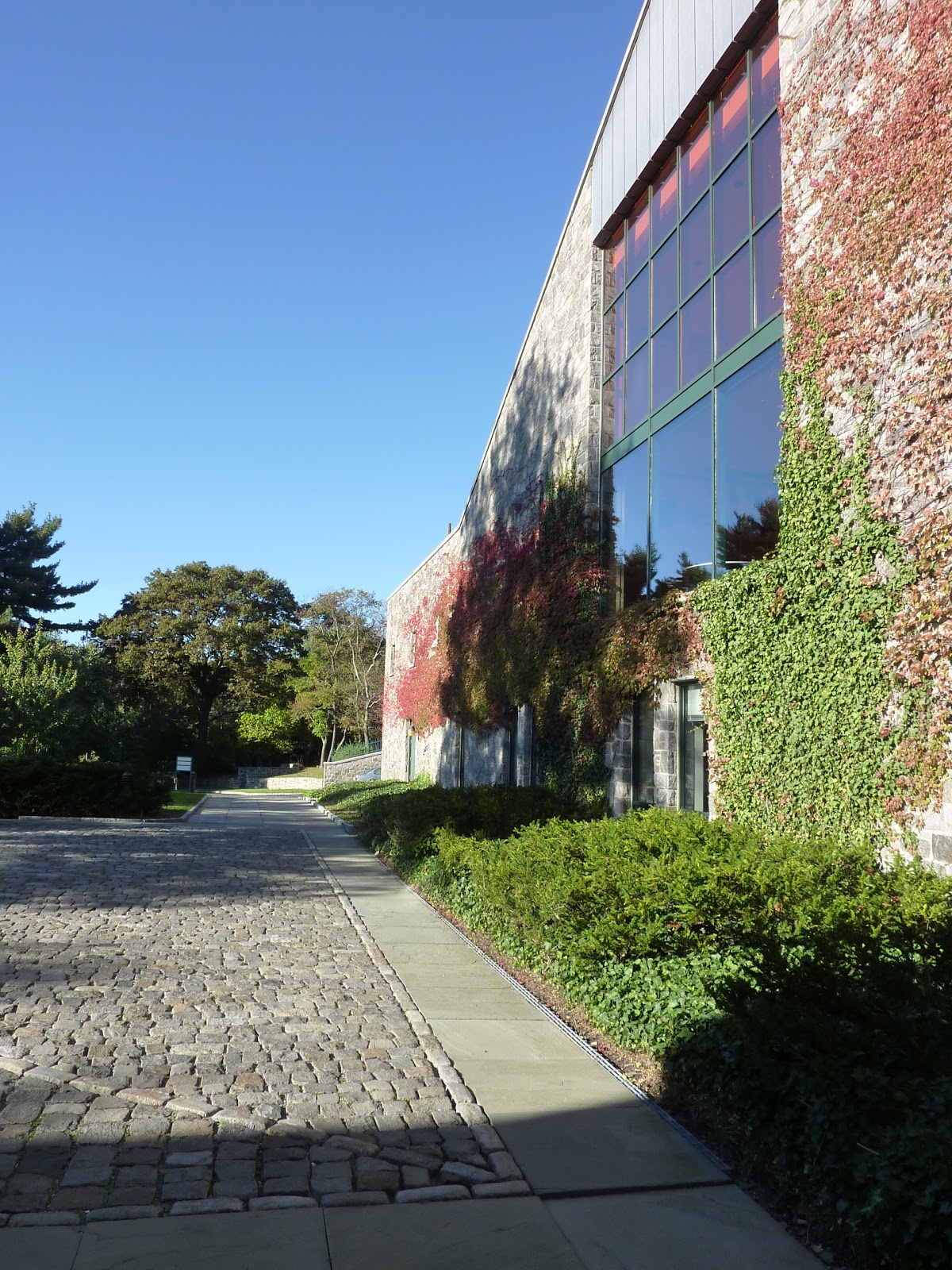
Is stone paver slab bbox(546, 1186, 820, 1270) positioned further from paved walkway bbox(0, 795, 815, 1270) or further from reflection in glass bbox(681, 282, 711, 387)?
reflection in glass bbox(681, 282, 711, 387)

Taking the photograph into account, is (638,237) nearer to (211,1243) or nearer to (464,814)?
(464,814)

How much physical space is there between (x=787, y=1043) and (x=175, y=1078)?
314 cm

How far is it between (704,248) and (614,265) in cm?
361

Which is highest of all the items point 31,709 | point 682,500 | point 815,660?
point 682,500

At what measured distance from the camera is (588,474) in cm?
1554

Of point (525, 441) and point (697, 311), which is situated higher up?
point (525, 441)

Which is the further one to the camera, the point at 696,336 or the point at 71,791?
the point at 71,791

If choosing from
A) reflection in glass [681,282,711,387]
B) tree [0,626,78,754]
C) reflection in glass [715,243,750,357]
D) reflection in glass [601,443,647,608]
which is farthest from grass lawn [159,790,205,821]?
reflection in glass [715,243,750,357]

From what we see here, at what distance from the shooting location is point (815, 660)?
30.4 feet

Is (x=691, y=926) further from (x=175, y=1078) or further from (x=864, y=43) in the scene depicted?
(x=864, y=43)

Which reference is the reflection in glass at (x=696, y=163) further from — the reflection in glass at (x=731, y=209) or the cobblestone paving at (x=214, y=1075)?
the cobblestone paving at (x=214, y=1075)

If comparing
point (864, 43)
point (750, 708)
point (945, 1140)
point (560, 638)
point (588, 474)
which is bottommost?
point (945, 1140)

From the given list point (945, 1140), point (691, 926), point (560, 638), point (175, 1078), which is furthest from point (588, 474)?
point (945, 1140)

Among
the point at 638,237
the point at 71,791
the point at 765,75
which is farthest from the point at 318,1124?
the point at 71,791
